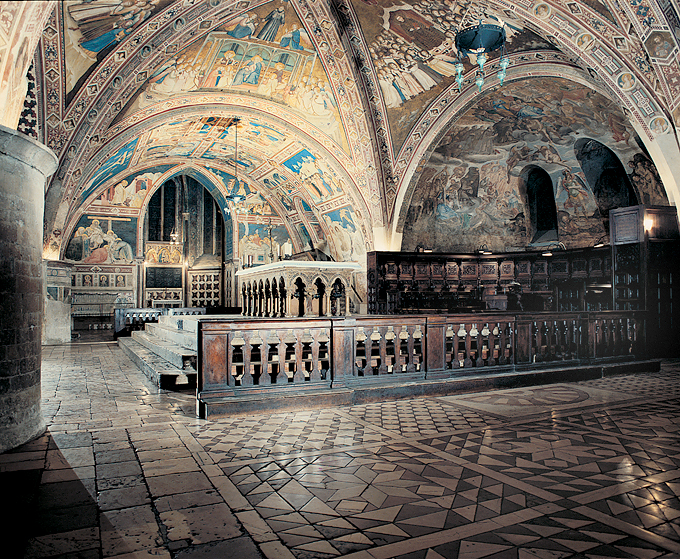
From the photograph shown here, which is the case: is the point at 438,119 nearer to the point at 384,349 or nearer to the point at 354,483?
the point at 384,349

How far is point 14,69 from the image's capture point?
430 centimetres

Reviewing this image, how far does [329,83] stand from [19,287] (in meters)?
10.8

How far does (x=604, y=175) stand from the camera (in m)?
13.5

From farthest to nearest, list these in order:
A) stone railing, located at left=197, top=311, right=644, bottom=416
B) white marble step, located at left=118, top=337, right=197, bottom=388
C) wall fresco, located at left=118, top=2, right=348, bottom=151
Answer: wall fresco, located at left=118, top=2, right=348, bottom=151, white marble step, located at left=118, top=337, right=197, bottom=388, stone railing, located at left=197, top=311, right=644, bottom=416

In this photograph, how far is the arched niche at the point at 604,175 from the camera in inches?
512

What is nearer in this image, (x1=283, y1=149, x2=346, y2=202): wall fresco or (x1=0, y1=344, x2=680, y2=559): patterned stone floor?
(x1=0, y1=344, x2=680, y2=559): patterned stone floor

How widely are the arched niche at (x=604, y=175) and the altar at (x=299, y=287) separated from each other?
25.1ft

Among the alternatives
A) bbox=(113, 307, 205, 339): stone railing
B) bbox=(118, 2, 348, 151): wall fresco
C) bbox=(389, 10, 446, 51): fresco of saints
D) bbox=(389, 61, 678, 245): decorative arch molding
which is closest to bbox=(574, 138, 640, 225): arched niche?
bbox=(389, 61, 678, 245): decorative arch molding

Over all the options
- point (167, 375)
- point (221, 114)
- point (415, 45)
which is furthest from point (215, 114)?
point (167, 375)

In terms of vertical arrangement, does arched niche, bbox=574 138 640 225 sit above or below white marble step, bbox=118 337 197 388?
above

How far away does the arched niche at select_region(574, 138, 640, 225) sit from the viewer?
1302cm

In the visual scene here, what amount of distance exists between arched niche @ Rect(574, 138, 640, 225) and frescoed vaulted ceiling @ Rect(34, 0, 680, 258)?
1062 millimetres

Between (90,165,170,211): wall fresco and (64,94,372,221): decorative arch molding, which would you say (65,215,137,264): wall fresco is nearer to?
(90,165,170,211): wall fresco

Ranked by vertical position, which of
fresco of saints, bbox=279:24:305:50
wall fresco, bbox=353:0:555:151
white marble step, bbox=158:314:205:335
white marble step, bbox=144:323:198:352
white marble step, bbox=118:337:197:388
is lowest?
white marble step, bbox=118:337:197:388
